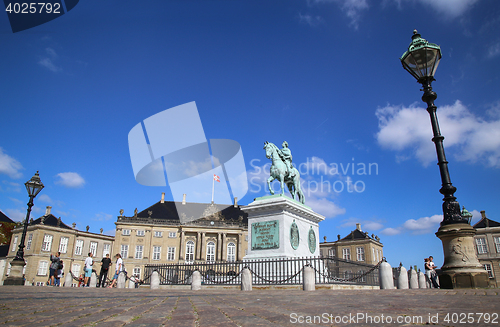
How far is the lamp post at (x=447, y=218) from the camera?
7195 mm

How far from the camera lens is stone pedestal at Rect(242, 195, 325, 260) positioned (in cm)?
1327

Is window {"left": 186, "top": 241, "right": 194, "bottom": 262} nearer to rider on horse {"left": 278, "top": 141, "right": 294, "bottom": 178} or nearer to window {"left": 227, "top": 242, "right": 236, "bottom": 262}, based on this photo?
window {"left": 227, "top": 242, "right": 236, "bottom": 262}

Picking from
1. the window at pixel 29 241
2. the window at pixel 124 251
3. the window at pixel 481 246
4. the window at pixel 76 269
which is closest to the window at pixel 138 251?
the window at pixel 124 251

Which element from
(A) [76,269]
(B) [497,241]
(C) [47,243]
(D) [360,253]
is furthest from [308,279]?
(D) [360,253]

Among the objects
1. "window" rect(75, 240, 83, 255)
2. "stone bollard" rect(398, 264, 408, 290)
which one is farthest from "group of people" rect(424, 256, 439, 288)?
"window" rect(75, 240, 83, 255)

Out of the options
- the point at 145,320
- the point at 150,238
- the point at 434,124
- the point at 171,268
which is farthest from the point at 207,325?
the point at 150,238

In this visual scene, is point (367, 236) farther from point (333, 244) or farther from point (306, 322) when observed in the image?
point (306, 322)

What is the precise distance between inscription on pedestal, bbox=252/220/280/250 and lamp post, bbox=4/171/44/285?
36.7 feet

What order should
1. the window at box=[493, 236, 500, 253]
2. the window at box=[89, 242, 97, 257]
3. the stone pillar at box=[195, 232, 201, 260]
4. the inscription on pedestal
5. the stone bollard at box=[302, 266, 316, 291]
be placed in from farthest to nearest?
the stone pillar at box=[195, 232, 201, 260] → the window at box=[89, 242, 97, 257] → the window at box=[493, 236, 500, 253] → the inscription on pedestal → the stone bollard at box=[302, 266, 316, 291]

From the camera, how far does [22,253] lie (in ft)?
49.9

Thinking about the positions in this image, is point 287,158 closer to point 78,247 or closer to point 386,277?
point 386,277

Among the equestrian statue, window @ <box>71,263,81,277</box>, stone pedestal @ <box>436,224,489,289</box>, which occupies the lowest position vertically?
window @ <box>71,263,81,277</box>

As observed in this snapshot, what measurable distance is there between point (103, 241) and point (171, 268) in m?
46.4

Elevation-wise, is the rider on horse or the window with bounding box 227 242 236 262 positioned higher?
the rider on horse
